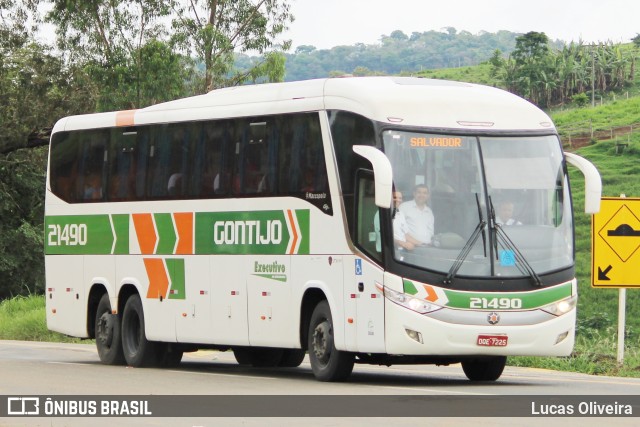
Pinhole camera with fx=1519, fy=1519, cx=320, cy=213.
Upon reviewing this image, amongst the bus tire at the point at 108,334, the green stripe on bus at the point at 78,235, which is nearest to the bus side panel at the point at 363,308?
the bus tire at the point at 108,334

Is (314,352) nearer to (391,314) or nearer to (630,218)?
(391,314)

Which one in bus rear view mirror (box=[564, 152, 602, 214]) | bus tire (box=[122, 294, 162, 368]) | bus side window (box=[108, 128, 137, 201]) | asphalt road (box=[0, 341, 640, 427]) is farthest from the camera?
bus side window (box=[108, 128, 137, 201])

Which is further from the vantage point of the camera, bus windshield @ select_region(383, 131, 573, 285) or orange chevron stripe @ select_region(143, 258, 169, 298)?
orange chevron stripe @ select_region(143, 258, 169, 298)

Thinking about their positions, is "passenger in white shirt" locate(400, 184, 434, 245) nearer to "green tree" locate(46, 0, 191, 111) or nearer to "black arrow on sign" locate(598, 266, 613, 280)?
"black arrow on sign" locate(598, 266, 613, 280)

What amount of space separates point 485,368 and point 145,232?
19.6 feet

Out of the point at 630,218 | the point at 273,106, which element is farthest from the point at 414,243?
the point at 630,218

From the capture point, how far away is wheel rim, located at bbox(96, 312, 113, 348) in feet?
76.3

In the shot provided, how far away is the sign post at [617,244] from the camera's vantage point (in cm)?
2134

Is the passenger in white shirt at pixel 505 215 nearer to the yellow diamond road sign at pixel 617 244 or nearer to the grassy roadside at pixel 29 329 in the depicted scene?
the yellow diamond road sign at pixel 617 244

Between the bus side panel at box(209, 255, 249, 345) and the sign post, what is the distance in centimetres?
507

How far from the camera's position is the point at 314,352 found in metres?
18.2

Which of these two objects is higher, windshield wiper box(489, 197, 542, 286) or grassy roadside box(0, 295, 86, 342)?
windshield wiper box(489, 197, 542, 286)

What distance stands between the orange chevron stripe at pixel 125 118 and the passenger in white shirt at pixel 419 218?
7194 millimetres

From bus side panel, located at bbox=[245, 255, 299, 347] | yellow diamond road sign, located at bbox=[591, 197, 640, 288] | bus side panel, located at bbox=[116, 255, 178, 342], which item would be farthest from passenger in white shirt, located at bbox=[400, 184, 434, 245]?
bus side panel, located at bbox=[116, 255, 178, 342]
